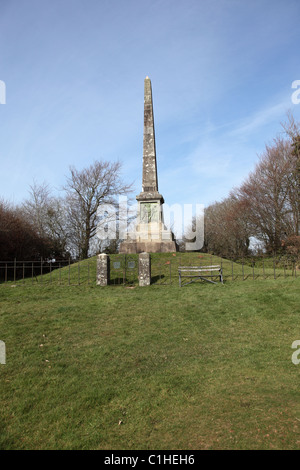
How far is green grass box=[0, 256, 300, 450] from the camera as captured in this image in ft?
11.6

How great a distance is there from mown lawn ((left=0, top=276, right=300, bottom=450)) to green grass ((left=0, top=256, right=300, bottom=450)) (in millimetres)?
19

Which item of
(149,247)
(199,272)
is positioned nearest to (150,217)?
(149,247)

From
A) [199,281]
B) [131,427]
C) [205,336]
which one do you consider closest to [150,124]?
[199,281]

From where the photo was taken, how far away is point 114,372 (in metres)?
5.16

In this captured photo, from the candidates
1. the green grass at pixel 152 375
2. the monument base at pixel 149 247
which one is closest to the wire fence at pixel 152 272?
the monument base at pixel 149 247

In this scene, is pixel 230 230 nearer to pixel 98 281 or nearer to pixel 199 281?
pixel 199 281

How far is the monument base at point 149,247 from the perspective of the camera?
18.2 metres

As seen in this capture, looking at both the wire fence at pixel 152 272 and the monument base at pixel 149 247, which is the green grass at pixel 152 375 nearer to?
the wire fence at pixel 152 272

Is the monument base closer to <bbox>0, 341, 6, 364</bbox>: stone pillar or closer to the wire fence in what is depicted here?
the wire fence

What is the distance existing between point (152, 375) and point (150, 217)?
14248 mm

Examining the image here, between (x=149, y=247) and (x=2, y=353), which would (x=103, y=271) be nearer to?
(x=149, y=247)

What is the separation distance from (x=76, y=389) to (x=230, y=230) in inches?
1156

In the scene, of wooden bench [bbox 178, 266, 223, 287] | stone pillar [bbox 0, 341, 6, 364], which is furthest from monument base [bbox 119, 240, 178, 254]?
stone pillar [bbox 0, 341, 6, 364]

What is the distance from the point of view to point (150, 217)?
740 inches
